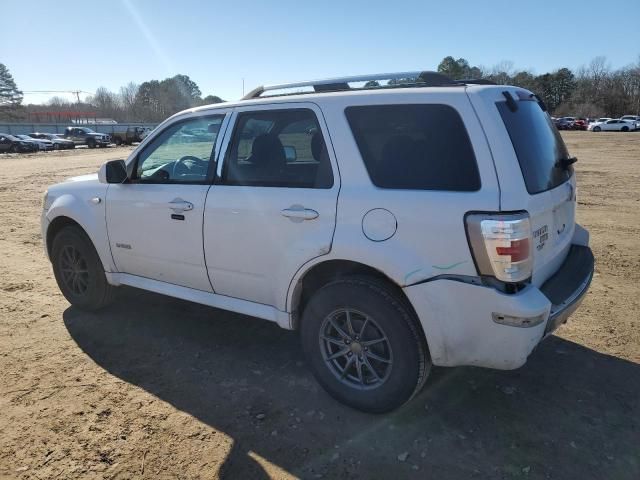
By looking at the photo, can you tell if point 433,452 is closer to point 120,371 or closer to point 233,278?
point 233,278

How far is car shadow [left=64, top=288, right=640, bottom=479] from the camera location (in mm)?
2586

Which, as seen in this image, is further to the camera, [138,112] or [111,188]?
[138,112]

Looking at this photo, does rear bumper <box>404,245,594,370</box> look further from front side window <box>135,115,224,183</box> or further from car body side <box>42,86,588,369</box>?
front side window <box>135,115,224,183</box>

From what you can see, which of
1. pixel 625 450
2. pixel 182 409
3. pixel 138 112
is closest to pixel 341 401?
pixel 182 409

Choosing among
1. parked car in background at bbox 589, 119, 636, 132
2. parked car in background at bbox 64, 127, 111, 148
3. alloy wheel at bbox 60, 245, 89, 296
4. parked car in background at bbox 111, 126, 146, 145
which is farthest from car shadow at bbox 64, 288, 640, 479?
parked car in background at bbox 589, 119, 636, 132

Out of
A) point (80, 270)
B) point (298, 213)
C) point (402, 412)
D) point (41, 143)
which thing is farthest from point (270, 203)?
point (41, 143)

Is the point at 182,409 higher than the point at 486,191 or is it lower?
lower

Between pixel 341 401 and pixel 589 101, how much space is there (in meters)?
96.9

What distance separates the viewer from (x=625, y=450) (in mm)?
2629

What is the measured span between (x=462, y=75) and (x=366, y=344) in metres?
71.8

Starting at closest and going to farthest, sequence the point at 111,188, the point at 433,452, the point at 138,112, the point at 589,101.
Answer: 1. the point at 433,452
2. the point at 111,188
3. the point at 589,101
4. the point at 138,112

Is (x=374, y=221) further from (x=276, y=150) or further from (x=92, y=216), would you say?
(x=92, y=216)

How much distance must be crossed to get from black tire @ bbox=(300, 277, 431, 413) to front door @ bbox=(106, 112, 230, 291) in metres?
1.07

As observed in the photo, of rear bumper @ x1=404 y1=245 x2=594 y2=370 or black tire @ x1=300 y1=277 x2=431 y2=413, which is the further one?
black tire @ x1=300 y1=277 x2=431 y2=413
